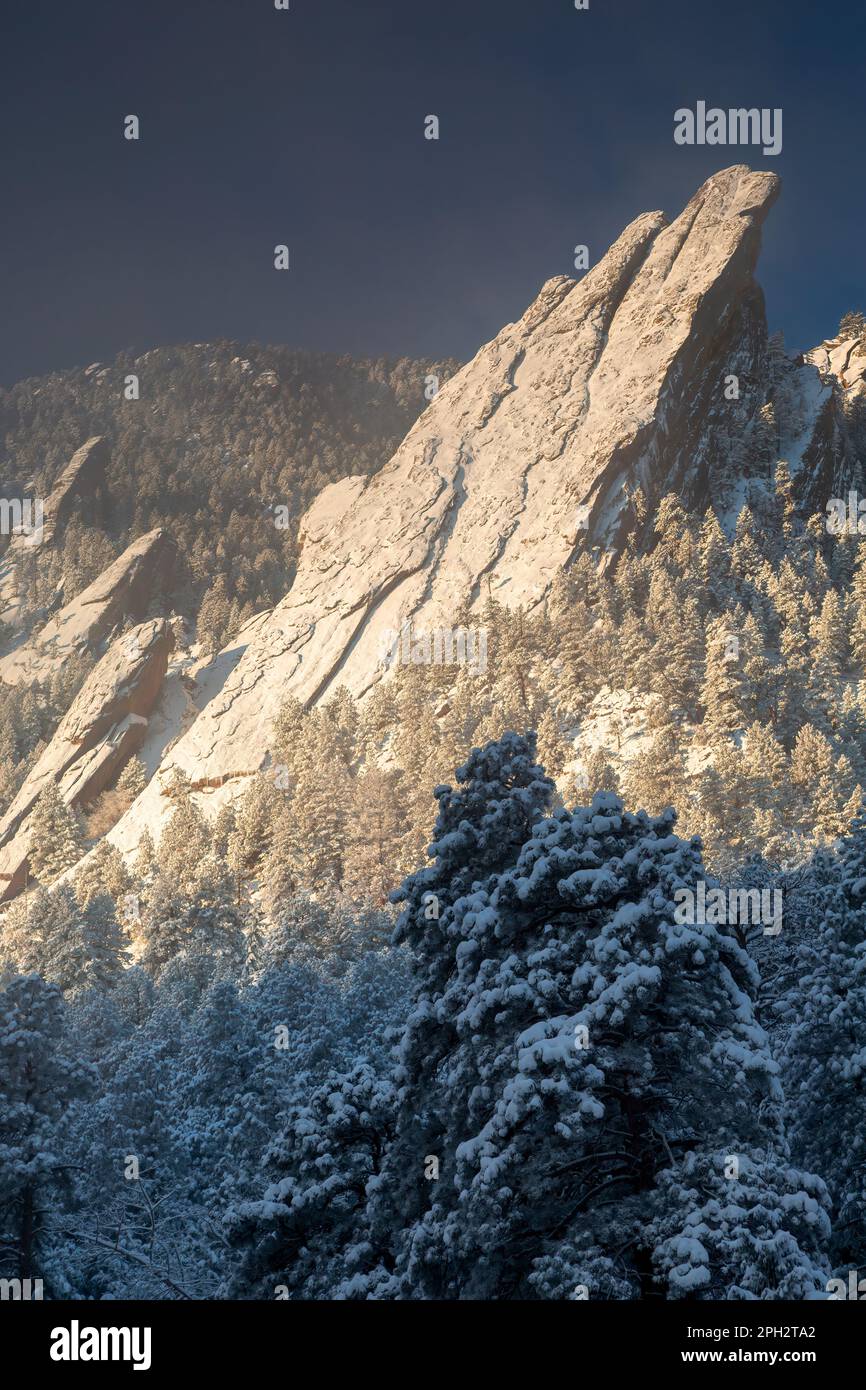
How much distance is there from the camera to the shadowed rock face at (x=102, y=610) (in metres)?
169

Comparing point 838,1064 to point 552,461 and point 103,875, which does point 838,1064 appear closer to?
point 103,875

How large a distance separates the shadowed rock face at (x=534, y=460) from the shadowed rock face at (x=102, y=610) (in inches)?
1446

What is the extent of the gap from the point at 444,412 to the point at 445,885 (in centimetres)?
12907

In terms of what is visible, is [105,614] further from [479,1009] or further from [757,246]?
[479,1009]

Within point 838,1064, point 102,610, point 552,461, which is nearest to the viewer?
point 838,1064

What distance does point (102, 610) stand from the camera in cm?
16950

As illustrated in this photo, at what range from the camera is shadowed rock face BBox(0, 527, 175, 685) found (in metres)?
169

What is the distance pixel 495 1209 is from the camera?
498 inches

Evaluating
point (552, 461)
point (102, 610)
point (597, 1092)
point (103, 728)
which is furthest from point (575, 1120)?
point (102, 610)

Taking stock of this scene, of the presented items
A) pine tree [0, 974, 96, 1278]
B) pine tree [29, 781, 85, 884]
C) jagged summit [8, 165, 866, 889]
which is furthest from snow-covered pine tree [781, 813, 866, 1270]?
pine tree [29, 781, 85, 884]

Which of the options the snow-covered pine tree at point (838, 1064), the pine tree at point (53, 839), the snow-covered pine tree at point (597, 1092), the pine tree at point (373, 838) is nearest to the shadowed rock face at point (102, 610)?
the pine tree at point (53, 839)

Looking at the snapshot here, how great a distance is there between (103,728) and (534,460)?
186 ft

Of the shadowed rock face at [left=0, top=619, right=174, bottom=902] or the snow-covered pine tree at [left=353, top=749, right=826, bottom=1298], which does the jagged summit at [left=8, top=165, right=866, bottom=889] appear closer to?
the shadowed rock face at [left=0, top=619, right=174, bottom=902]
